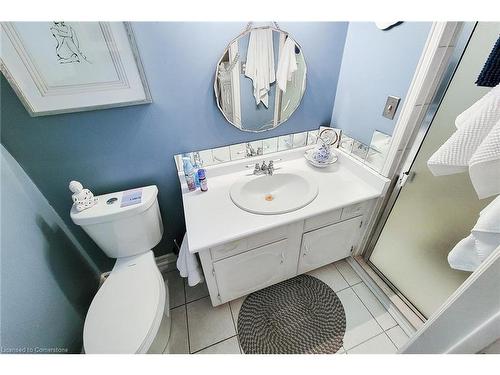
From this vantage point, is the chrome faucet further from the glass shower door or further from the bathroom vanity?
the glass shower door

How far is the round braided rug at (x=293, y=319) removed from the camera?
118 cm

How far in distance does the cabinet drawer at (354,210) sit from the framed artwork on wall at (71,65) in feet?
3.99

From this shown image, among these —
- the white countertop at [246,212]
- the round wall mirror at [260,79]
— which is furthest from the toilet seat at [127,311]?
the round wall mirror at [260,79]

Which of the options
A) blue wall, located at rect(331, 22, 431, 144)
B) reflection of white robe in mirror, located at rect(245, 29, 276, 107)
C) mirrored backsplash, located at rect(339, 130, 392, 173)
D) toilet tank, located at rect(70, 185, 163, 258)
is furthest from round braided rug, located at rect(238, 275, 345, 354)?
reflection of white robe in mirror, located at rect(245, 29, 276, 107)

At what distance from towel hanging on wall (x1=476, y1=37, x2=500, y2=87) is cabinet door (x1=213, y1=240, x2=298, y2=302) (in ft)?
3.03

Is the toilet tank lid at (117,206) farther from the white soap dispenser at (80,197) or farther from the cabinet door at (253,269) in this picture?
the cabinet door at (253,269)

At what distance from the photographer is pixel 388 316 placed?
4.26ft

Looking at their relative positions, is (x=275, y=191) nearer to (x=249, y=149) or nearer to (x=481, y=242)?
(x=249, y=149)

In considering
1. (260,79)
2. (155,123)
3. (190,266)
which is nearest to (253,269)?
(190,266)

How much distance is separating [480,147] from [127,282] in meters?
1.47

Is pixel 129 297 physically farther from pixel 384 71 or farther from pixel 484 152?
pixel 384 71

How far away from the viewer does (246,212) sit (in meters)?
1.02
